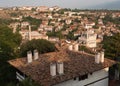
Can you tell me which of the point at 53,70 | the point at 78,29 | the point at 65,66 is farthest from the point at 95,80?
the point at 78,29

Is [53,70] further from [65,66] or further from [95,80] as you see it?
[95,80]

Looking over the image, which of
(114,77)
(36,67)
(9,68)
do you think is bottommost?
(114,77)

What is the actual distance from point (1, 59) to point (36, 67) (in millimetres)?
8008

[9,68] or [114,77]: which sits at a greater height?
[9,68]

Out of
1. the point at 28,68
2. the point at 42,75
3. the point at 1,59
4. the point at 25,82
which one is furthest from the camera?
the point at 1,59

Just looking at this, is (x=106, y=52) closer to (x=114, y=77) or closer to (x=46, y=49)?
(x=114, y=77)

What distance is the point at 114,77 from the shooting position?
2139cm

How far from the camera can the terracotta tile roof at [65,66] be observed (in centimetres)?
1513

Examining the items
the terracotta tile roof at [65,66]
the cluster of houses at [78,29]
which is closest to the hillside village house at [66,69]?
the terracotta tile roof at [65,66]

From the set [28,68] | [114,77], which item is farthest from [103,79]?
[28,68]

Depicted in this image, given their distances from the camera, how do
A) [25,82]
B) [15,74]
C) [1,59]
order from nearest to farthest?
[25,82], [15,74], [1,59]

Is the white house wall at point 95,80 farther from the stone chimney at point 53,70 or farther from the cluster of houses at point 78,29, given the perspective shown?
the cluster of houses at point 78,29

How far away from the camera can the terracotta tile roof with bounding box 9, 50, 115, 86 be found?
15133 mm

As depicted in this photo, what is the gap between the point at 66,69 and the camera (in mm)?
16484
